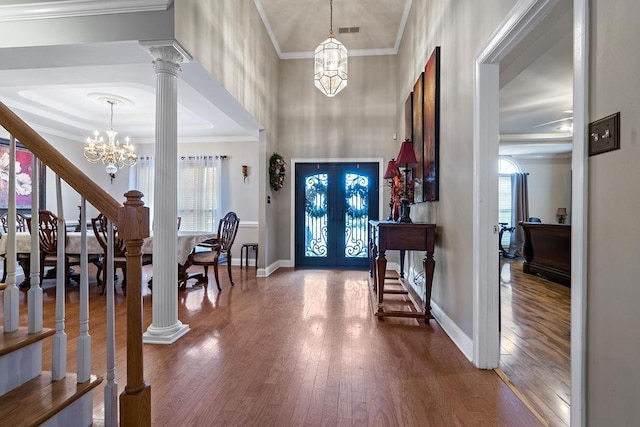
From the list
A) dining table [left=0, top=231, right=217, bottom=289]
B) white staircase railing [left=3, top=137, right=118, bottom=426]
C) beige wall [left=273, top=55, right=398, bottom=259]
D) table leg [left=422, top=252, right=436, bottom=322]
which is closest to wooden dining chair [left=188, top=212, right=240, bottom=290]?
dining table [left=0, top=231, right=217, bottom=289]

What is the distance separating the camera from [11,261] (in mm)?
1389

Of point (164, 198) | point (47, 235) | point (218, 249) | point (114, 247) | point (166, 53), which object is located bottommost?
point (218, 249)

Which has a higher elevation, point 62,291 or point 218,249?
point 62,291

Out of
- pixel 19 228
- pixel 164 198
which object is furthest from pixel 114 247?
pixel 19 228

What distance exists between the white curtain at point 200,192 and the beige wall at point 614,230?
6062mm

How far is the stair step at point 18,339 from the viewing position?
1323 millimetres

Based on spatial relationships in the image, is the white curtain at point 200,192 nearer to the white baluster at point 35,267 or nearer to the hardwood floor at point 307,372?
the hardwood floor at point 307,372

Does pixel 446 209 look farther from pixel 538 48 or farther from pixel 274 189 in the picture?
pixel 274 189

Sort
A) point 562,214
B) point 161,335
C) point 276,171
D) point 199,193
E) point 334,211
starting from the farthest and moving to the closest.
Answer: point 562,214, point 199,193, point 334,211, point 276,171, point 161,335

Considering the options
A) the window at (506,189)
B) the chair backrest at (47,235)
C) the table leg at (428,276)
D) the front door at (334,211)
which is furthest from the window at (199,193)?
the window at (506,189)

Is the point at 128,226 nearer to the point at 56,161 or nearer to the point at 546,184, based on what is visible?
the point at 56,161

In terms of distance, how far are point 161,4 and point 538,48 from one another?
3.04m

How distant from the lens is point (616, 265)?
1102 millimetres

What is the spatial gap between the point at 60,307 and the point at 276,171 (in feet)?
13.8
